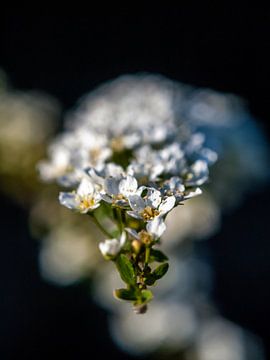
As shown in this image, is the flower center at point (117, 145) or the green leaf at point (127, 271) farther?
the flower center at point (117, 145)

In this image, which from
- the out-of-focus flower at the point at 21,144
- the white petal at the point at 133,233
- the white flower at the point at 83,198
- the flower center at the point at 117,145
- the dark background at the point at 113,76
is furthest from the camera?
the dark background at the point at 113,76

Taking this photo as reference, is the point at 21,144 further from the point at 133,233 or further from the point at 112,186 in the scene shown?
the point at 133,233

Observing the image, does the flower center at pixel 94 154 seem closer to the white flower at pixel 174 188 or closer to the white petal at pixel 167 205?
the white flower at pixel 174 188

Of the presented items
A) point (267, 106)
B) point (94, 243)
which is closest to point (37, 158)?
point (94, 243)

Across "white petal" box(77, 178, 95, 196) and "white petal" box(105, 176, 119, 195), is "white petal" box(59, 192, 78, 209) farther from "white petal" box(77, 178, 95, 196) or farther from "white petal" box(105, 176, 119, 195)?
"white petal" box(105, 176, 119, 195)

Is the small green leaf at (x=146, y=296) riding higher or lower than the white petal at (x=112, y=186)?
lower

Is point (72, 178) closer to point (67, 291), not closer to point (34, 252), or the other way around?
point (67, 291)

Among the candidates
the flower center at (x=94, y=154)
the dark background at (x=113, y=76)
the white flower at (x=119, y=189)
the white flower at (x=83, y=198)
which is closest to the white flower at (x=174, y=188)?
the white flower at (x=119, y=189)
